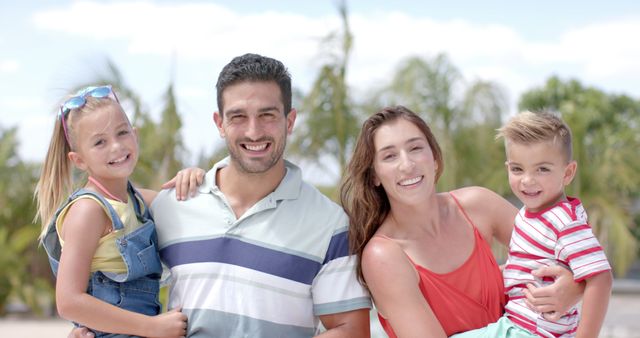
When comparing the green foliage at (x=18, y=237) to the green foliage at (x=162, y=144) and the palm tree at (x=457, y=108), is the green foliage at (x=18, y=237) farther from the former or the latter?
the palm tree at (x=457, y=108)

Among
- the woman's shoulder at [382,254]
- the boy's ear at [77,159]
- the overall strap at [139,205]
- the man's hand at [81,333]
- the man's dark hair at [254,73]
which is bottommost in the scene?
the man's hand at [81,333]

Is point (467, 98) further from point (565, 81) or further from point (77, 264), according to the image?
point (565, 81)

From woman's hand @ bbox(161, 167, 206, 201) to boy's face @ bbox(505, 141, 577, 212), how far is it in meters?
1.42

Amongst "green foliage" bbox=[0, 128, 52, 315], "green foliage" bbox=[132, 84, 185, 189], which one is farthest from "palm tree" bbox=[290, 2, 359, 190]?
"green foliage" bbox=[0, 128, 52, 315]

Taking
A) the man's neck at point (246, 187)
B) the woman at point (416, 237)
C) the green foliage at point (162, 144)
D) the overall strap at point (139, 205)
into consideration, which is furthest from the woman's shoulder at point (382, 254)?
the green foliage at point (162, 144)

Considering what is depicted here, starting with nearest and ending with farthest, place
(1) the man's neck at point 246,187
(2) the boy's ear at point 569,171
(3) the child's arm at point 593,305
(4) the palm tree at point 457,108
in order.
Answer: (3) the child's arm at point 593,305 → (2) the boy's ear at point 569,171 → (1) the man's neck at point 246,187 → (4) the palm tree at point 457,108

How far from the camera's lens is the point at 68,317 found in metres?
3.18

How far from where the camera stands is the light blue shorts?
3.15 meters

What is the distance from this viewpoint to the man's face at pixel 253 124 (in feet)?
11.0

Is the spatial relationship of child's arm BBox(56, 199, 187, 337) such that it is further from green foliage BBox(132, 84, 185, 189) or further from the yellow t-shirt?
green foliage BBox(132, 84, 185, 189)

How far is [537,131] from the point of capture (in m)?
3.21

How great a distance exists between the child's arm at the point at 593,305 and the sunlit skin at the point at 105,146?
1.99 metres

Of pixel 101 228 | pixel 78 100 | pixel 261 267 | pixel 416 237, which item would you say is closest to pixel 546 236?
pixel 416 237

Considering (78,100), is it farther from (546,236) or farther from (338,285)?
(546,236)
